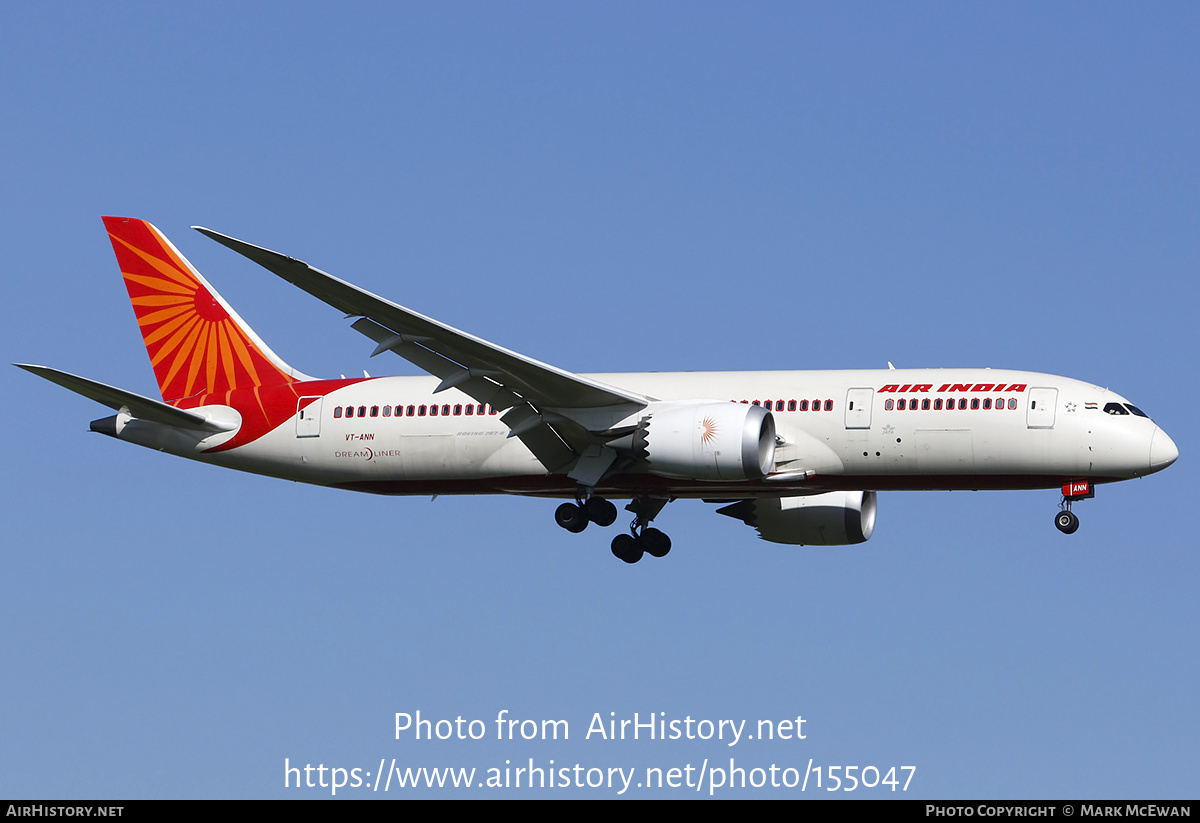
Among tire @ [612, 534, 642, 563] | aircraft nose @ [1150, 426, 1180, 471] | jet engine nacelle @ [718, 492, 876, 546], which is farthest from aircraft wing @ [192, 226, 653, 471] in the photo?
aircraft nose @ [1150, 426, 1180, 471]

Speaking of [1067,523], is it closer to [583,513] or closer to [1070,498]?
[1070,498]

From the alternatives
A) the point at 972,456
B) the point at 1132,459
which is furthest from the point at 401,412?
the point at 1132,459

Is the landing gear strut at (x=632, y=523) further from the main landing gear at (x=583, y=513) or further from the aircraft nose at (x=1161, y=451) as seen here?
the aircraft nose at (x=1161, y=451)

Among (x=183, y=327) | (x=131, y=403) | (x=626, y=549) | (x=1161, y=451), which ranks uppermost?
(x=183, y=327)

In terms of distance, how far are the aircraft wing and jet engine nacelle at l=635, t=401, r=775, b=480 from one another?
1.24m

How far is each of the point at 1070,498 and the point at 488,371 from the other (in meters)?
13.0

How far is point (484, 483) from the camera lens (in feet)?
132

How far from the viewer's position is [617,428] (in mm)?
37750

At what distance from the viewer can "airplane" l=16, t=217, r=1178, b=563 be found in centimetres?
3622

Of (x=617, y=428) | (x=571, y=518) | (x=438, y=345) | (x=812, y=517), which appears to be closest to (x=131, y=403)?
(x=438, y=345)

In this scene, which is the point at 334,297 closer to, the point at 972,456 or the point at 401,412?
the point at 401,412

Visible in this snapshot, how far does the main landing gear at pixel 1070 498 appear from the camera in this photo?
36.5 m

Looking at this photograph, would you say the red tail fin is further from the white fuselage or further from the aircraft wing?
the aircraft wing

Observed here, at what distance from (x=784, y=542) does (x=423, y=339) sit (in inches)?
508
